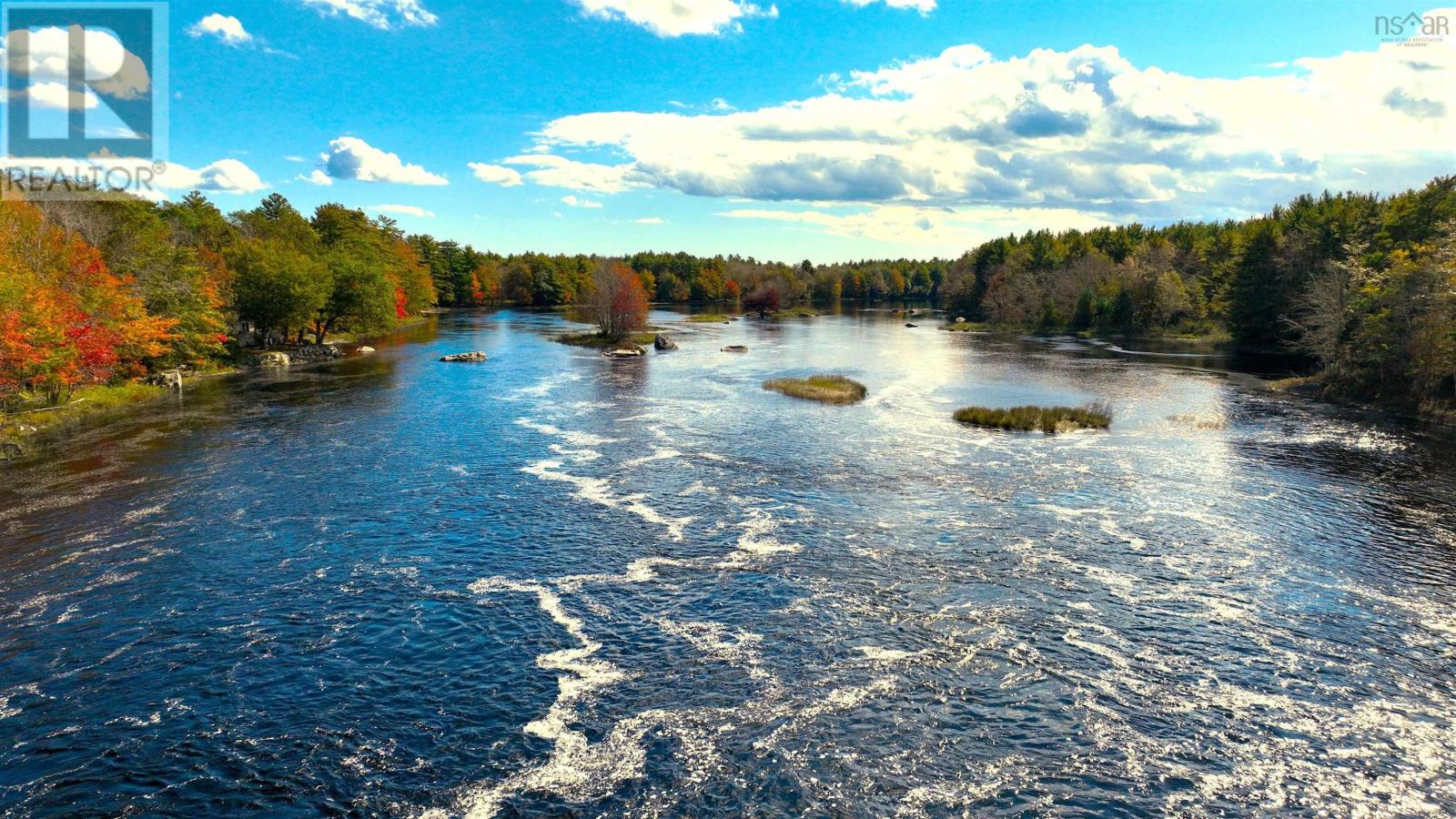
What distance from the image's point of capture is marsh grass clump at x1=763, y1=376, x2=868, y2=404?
80000 mm

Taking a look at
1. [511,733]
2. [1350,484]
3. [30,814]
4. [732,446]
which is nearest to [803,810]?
[511,733]

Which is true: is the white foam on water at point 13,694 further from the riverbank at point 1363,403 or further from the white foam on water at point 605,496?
the riverbank at point 1363,403

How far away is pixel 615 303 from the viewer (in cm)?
13912

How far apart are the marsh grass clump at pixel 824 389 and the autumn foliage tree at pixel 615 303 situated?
55207 mm

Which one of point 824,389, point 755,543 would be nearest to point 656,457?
point 755,543

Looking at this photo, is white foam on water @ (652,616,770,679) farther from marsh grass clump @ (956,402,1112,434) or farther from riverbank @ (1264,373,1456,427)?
riverbank @ (1264,373,1456,427)

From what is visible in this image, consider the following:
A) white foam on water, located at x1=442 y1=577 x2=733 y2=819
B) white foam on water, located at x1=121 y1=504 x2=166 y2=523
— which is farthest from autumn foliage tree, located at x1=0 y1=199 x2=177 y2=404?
white foam on water, located at x1=442 y1=577 x2=733 y2=819

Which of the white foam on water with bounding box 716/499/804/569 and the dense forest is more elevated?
the dense forest

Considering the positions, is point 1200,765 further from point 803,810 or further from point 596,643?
point 596,643

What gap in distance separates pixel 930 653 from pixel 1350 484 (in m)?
38.9

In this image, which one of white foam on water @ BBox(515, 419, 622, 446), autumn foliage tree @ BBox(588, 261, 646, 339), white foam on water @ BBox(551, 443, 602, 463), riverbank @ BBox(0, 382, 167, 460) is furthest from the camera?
autumn foliage tree @ BBox(588, 261, 646, 339)

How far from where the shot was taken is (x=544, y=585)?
33.6 m

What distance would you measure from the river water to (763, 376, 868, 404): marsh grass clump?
2023 centimetres

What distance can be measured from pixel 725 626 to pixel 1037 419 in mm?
46431
